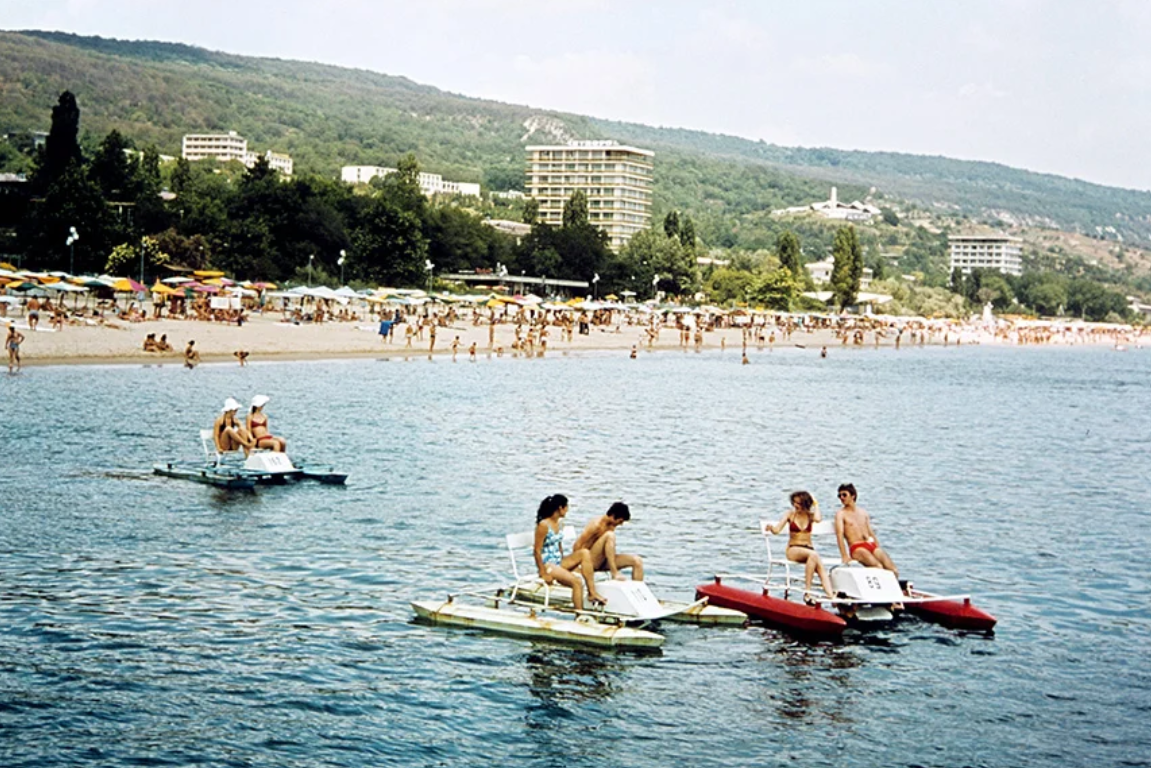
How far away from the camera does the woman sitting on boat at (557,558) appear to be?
1590 centimetres

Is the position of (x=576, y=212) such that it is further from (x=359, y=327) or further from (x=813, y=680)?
(x=813, y=680)

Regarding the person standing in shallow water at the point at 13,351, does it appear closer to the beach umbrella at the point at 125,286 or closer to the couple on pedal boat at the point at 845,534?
the beach umbrella at the point at 125,286

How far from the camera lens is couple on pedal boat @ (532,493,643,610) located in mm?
15898

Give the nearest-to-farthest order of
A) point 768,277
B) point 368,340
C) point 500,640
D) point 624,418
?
point 500,640, point 624,418, point 368,340, point 768,277

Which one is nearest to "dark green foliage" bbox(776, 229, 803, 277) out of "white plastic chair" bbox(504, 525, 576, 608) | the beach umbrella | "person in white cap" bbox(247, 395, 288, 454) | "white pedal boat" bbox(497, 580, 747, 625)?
the beach umbrella

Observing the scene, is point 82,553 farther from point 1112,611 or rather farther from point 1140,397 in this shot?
point 1140,397

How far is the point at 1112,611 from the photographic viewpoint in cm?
1914

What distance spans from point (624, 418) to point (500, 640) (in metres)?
32.5

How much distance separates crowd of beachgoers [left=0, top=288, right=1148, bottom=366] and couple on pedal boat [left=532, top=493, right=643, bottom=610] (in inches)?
1673

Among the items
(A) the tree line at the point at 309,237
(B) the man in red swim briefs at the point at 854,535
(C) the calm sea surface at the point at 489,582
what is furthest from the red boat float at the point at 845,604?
(A) the tree line at the point at 309,237

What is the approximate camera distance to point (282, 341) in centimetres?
7250

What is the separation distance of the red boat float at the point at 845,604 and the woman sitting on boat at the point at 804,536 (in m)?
0.13

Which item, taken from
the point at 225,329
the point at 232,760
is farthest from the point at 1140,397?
the point at 232,760

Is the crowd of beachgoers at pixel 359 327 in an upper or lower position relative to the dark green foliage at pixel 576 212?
lower
